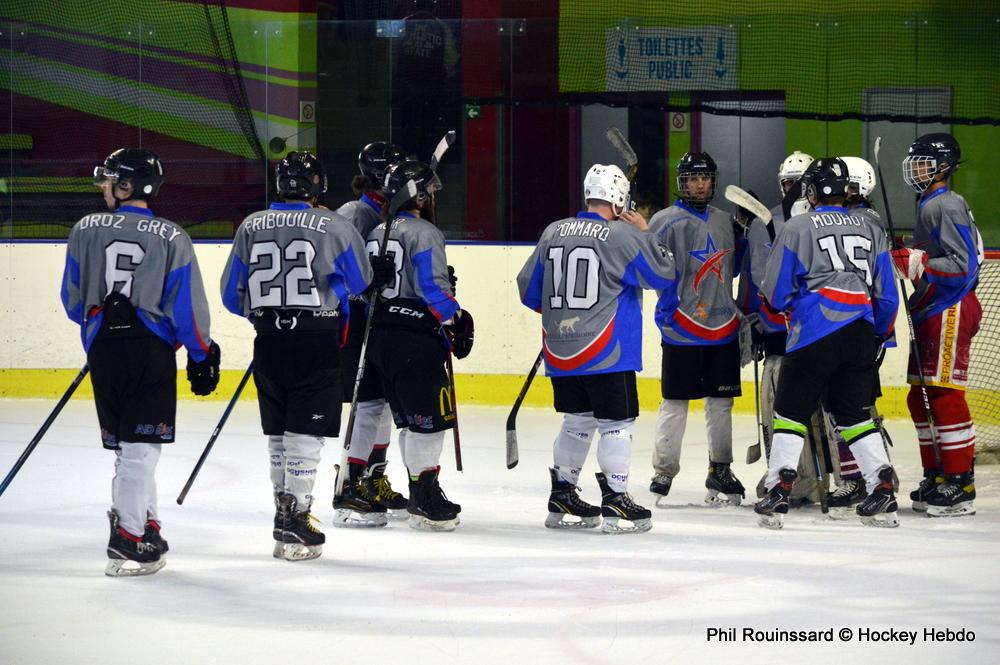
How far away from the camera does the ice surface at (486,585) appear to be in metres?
3.32

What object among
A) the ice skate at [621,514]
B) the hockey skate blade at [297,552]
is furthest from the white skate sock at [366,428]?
the ice skate at [621,514]

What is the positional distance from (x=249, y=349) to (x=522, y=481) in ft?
9.04

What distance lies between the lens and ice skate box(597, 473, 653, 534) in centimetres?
476

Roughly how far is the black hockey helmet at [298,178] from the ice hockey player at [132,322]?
41 cm

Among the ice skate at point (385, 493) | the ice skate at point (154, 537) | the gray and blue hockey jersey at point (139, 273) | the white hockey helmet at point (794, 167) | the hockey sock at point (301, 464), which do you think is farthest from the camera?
the white hockey helmet at point (794, 167)

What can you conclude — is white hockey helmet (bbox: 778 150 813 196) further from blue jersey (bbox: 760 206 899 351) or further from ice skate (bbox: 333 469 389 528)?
ice skate (bbox: 333 469 389 528)

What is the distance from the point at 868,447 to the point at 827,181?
91 centimetres

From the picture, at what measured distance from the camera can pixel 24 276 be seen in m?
8.24

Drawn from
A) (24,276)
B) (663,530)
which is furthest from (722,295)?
(24,276)

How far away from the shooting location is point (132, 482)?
4.05 metres

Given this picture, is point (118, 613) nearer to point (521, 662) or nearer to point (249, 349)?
point (521, 662)

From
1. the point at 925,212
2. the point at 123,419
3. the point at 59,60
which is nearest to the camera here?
the point at 123,419

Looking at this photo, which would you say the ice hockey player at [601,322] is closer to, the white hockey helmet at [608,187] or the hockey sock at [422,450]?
the white hockey helmet at [608,187]

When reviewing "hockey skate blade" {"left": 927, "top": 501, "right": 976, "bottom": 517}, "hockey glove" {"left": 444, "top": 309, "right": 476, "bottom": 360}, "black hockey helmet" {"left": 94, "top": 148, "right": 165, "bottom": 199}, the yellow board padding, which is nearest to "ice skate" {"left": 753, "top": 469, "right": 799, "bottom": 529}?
"hockey skate blade" {"left": 927, "top": 501, "right": 976, "bottom": 517}
